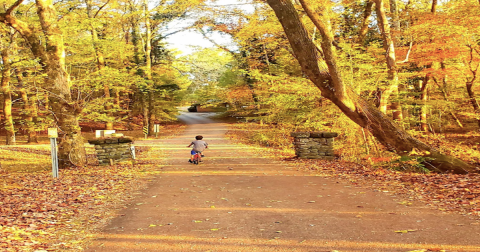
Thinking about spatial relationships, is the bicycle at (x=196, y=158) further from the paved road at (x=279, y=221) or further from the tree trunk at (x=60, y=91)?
the tree trunk at (x=60, y=91)

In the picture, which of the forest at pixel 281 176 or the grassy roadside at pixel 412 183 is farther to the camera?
the grassy roadside at pixel 412 183

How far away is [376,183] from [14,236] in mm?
6879

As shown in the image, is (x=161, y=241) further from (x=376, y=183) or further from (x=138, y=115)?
(x=138, y=115)

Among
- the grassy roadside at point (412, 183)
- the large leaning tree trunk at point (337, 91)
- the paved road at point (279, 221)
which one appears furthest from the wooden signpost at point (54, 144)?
the grassy roadside at point (412, 183)

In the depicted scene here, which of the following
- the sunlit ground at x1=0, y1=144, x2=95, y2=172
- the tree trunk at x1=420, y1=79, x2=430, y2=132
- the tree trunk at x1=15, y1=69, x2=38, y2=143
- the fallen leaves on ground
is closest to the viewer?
the fallen leaves on ground

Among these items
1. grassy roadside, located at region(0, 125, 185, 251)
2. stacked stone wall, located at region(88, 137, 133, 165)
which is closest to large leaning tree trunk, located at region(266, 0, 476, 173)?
grassy roadside, located at region(0, 125, 185, 251)

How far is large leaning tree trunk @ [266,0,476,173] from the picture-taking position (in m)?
9.10

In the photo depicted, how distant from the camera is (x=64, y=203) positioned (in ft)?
22.7

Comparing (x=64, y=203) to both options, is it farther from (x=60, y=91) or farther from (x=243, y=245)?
(x=60, y=91)

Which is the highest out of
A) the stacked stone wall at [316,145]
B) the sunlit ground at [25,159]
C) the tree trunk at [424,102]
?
the tree trunk at [424,102]

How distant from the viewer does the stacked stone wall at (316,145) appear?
12.4 m

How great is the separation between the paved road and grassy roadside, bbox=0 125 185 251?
42cm

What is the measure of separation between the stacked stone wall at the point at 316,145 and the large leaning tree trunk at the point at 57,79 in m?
7.75

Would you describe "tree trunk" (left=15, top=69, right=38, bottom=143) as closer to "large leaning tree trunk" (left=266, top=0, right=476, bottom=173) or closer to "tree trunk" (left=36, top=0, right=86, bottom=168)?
"tree trunk" (left=36, top=0, right=86, bottom=168)
